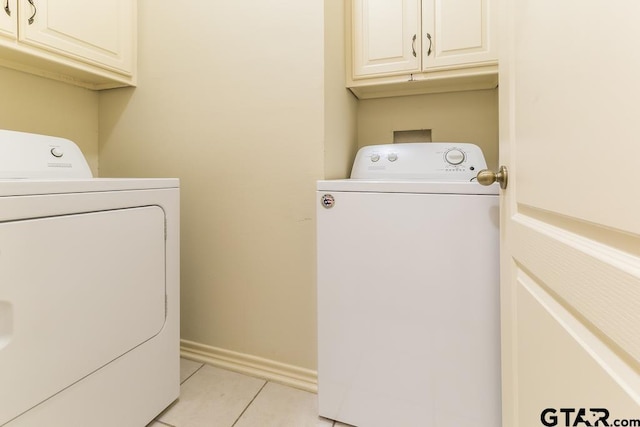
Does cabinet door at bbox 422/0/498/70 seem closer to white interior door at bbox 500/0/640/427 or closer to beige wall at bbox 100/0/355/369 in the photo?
beige wall at bbox 100/0/355/369

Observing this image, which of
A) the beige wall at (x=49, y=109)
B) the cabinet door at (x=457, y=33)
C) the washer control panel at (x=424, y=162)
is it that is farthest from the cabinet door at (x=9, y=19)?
the cabinet door at (x=457, y=33)

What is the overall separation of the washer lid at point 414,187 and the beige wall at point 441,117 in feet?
2.44

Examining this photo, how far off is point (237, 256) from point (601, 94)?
4.44 ft

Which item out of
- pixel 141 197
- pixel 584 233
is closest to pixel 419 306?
pixel 584 233

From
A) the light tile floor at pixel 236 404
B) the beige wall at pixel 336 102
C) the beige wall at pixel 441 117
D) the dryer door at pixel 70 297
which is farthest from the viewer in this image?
the beige wall at pixel 441 117

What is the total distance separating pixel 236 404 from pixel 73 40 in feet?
5.49

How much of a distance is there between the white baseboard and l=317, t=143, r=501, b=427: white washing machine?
0.19m

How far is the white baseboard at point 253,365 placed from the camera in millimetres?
1351

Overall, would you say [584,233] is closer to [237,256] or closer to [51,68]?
[237,256]

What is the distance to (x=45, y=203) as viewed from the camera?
799mm

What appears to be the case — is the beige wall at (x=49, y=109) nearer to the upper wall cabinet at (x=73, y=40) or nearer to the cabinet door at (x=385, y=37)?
the upper wall cabinet at (x=73, y=40)

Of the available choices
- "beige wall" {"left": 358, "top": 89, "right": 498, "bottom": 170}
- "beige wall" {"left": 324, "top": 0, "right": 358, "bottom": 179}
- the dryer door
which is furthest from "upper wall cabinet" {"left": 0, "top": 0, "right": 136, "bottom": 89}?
"beige wall" {"left": 358, "top": 89, "right": 498, "bottom": 170}

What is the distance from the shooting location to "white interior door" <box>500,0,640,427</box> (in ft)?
1.12

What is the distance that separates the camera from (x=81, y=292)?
88 cm
